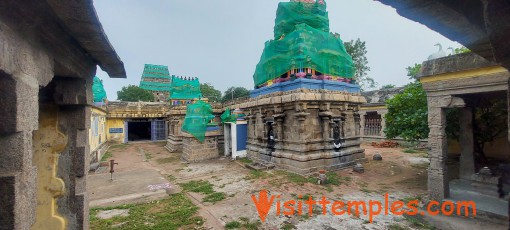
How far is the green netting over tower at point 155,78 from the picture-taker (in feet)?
121

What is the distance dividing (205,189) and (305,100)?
4.99 meters

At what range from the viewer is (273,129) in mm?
11195

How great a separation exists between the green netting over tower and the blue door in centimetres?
2822

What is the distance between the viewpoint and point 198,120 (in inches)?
517

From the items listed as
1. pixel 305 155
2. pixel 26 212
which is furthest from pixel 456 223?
pixel 26 212

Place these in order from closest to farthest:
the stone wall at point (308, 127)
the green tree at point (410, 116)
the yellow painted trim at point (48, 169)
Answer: the yellow painted trim at point (48, 169) < the green tree at point (410, 116) < the stone wall at point (308, 127)

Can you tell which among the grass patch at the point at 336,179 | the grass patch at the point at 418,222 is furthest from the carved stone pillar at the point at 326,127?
the grass patch at the point at 418,222

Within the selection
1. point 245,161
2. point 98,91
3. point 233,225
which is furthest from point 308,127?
point 98,91

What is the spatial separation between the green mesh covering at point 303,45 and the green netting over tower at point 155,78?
29385 millimetres

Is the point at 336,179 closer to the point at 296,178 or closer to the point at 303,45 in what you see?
the point at 296,178

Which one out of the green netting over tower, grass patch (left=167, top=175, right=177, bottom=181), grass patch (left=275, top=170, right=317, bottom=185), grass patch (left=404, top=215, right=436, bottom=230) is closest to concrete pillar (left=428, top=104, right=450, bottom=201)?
grass patch (left=404, top=215, right=436, bottom=230)

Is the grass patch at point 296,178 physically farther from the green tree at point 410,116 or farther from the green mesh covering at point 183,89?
the green mesh covering at point 183,89

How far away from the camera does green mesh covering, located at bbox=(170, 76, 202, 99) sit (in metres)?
23.3

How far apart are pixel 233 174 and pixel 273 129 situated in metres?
2.89
